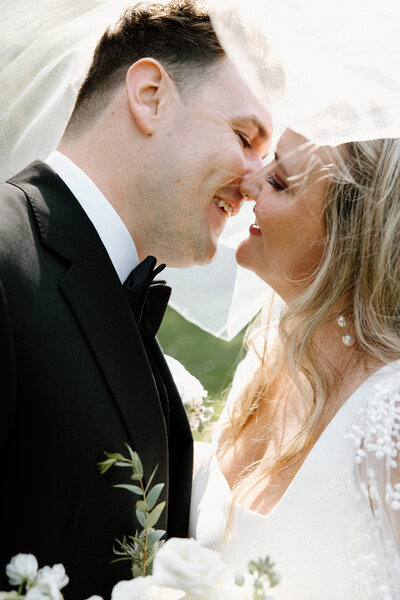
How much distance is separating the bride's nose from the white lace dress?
0.96 metres

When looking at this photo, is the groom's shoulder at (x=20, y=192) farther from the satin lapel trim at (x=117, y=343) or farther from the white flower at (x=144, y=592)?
the white flower at (x=144, y=592)

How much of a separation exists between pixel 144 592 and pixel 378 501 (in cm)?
124

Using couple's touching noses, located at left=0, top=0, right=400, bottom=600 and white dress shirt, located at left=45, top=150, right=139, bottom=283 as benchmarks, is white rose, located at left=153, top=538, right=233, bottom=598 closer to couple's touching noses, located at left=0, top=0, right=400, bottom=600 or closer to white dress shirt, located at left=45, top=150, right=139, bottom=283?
couple's touching noses, located at left=0, top=0, right=400, bottom=600

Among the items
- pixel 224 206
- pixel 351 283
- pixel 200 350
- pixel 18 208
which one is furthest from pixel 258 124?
pixel 200 350

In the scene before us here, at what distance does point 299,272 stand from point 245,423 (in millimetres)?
802

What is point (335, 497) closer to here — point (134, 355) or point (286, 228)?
point (134, 355)

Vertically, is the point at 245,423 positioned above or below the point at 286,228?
below

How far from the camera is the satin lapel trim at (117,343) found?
2037 millimetres

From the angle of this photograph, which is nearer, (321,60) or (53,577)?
(53,577)

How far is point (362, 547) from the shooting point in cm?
235

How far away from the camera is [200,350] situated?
8.45 meters

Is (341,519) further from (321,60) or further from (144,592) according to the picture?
(321,60)

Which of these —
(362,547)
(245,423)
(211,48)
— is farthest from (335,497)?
(211,48)

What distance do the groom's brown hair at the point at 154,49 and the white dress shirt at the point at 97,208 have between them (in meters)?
0.37
